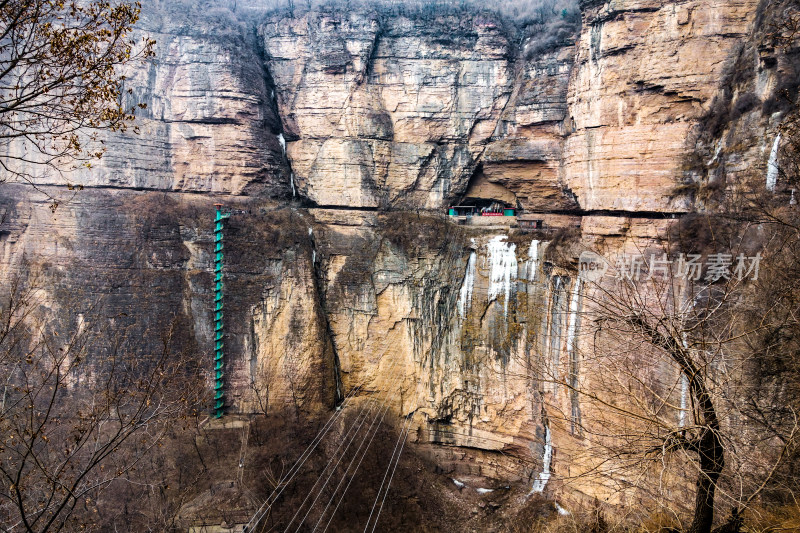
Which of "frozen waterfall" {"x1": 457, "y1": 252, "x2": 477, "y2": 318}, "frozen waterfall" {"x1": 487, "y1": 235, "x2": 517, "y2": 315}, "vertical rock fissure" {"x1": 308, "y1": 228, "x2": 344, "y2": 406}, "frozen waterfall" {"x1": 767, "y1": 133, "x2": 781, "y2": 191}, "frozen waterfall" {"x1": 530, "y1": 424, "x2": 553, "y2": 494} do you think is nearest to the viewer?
"frozen waterfall" {"x1": 767, "y1": 133, "x2": 781, "y2": 191}

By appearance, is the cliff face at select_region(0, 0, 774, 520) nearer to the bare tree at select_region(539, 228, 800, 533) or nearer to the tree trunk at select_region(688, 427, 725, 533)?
the bare tree at select_region(539, 228, 800, 533)

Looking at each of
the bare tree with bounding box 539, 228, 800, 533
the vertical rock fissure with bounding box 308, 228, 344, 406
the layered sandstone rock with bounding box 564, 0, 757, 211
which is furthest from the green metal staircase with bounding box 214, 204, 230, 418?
the layered sandstone rock with bounding box 564, 0, 757, 211

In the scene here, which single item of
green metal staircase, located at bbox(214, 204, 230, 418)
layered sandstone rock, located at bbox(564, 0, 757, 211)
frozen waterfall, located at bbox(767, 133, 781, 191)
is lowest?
green metal staircase, located at bbox(214, 204, 230, 418)

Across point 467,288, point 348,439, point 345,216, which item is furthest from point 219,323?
point 467,288

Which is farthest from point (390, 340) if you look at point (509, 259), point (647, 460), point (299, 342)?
point (647, 460)

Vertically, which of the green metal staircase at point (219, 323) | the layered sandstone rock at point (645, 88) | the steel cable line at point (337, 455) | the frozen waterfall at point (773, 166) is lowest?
the steel cable line at point (337, 455)

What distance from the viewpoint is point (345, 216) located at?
16.6 m

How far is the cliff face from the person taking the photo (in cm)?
1486

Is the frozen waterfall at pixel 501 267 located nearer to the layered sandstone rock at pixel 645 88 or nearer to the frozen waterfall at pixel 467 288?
the frozen waterfall at pixel 467 288

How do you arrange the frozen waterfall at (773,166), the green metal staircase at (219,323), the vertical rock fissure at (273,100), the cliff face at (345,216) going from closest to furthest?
the frozen waterfall at (773,166) < the cliff face at (345,216) < the green metal staircase at (219,323) < the vertical rock fissure at (273,100)

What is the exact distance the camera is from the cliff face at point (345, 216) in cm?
1486

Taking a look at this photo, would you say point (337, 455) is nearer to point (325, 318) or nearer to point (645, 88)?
point (325, 318)

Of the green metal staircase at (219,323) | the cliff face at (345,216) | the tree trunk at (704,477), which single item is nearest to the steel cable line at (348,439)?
the cliff face at (345,216)

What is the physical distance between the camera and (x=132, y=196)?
52.7ft
